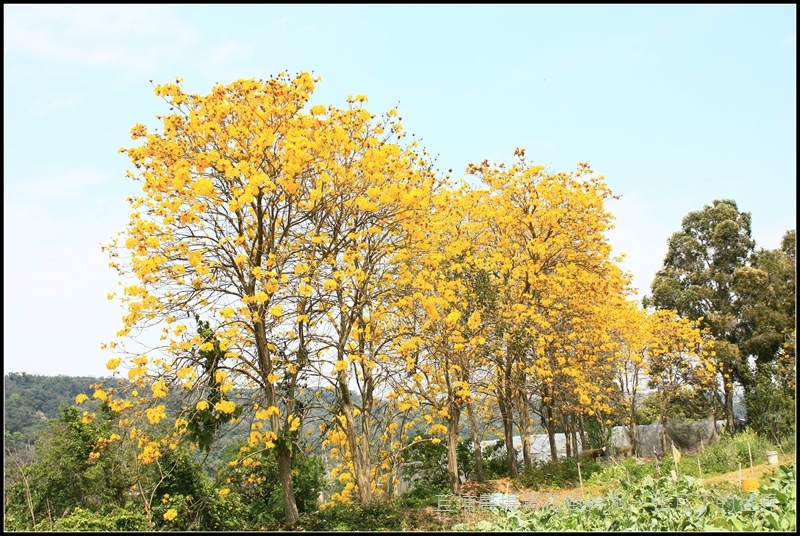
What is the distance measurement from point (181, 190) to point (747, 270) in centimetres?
2332

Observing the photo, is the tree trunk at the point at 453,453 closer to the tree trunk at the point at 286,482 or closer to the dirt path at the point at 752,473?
the tree trunk at the point at 286,482

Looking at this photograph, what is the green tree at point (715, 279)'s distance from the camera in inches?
1048

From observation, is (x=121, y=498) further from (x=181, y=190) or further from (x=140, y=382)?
(x=181, y=190)

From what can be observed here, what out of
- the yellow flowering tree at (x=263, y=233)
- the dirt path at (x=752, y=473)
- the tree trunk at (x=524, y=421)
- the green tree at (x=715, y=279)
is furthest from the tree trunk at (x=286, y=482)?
the green tree at (x=715, y=279)

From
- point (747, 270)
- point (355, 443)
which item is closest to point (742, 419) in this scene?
point (747, 270)

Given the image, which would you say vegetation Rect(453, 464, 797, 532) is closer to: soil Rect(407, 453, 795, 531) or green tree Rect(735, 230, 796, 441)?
soil Rect(407, 453, 795, 531)

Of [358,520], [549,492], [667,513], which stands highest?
[667,513]

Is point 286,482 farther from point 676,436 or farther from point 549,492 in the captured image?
point 676,436

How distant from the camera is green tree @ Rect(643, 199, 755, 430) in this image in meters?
26.6

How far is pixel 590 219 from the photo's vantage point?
15.8 m

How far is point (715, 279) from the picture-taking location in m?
28.2

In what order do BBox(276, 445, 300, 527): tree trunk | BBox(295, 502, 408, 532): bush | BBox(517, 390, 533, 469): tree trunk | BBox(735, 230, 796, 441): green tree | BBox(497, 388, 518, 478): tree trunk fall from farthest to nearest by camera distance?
BBox(735, 230, 796, 441): green tree < BBox(497, 388, 518, 478): tree trunk < BBox(517, 390, 533, 469): tree trunk < BBox(276, 445, 300, 527): tree trunk < BBox(295, 502, 408, 532): bush

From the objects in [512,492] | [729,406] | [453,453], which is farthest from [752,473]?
[729,406]

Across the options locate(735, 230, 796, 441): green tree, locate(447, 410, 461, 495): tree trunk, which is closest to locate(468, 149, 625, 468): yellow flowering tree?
locate(447, 410, 461, 495): tree trunk
